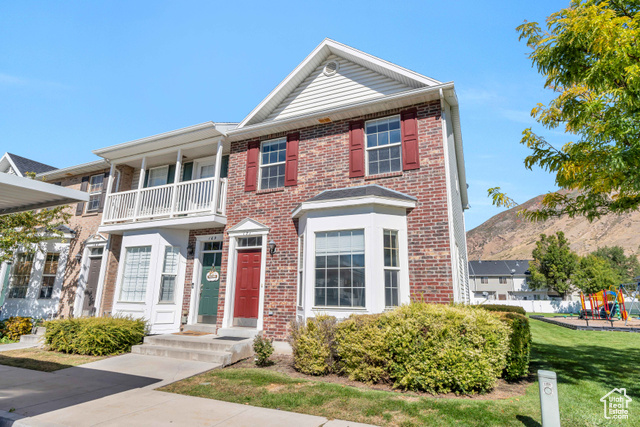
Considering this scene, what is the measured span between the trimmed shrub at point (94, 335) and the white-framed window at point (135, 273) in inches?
86.1

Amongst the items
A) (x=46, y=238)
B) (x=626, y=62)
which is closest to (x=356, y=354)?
(x=626, y=62)

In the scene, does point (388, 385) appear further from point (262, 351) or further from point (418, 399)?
point (262, 351)

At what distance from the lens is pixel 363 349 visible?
21.3ft

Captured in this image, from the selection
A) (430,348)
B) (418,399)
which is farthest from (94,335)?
(430,348)

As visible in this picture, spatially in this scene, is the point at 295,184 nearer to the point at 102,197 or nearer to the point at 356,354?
the point at 356,354

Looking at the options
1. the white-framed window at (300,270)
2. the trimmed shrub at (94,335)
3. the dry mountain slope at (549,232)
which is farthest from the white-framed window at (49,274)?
the dry mountain slope at (549,232)

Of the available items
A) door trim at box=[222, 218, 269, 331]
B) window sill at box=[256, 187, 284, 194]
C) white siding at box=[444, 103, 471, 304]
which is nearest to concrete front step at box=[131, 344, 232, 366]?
door trim at box=[222, 218, 269, 331]

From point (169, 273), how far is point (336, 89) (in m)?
8.12

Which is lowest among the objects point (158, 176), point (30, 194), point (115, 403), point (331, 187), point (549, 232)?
point (115, 403)

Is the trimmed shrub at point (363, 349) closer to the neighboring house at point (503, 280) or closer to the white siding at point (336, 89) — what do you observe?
the white siding at point (336, 89)

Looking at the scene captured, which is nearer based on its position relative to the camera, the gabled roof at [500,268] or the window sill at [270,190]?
the window sill at [270,190]

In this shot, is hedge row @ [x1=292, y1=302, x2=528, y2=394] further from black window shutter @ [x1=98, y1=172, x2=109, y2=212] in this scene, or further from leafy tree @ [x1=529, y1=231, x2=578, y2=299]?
leafy tree @ [x1=529, y1=231, x2=578, y2=299]

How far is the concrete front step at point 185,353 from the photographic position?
8.06 meters

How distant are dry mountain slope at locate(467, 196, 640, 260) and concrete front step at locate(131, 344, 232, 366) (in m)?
75.2
